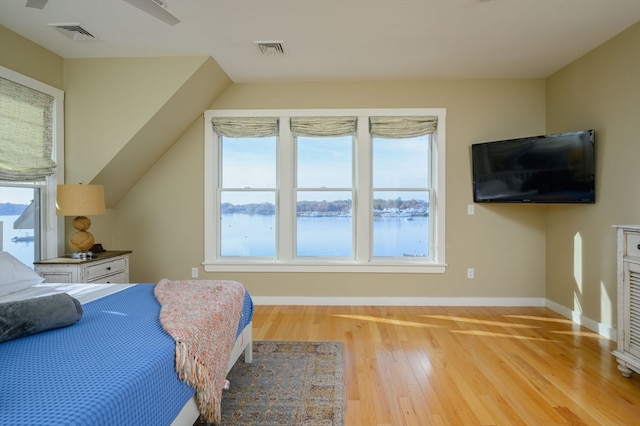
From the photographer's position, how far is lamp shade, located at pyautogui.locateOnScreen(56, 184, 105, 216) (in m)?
3.03

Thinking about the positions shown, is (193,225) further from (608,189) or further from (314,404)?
(608,189)

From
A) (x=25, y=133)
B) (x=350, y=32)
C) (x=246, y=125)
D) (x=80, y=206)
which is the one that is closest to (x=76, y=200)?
(x=80, y=206)

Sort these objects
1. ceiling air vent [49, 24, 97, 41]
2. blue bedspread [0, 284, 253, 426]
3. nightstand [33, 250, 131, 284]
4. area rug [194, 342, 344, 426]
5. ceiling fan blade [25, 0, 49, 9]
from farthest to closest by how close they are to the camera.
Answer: nightstand [33, 250, 131, 284] → ceiling air vent [49, 24, 97, 41] → area rug [194, 342, 344, 426] → ceiling fan blade [25, 0, 49, 9] → blue bedspread [0, 284, 253, 426]

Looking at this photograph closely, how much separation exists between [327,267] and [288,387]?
1.91m

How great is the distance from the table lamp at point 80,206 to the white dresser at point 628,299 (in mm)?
4341

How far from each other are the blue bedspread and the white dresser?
2.90 m

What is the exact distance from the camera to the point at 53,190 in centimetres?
332

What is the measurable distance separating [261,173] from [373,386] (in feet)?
9.17

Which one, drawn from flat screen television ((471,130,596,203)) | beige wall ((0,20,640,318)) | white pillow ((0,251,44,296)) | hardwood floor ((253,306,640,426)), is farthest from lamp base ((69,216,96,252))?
flat screen television ((471,130,596,203))

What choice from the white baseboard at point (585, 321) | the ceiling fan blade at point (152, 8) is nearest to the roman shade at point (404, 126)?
the white baseboard at point (585, 321)

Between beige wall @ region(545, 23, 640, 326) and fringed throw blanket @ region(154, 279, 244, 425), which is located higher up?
beige wall @ region(545, 23, 640, 326)

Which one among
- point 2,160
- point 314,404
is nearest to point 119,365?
point 314,404

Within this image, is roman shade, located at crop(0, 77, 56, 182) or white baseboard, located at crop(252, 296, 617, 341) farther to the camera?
white baseboard, located at crop(252, 296, 617, 341)

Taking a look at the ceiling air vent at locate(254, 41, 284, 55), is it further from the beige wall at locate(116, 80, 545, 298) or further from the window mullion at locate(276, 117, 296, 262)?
the window mullion at locate(276, 117, 296, 262)
